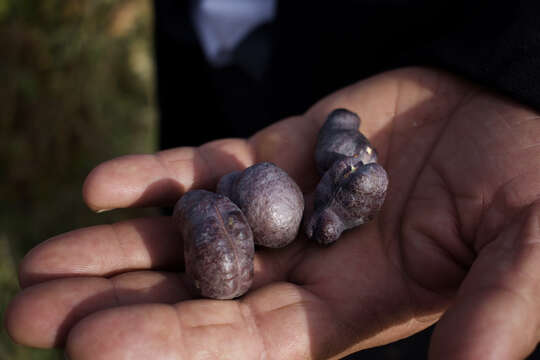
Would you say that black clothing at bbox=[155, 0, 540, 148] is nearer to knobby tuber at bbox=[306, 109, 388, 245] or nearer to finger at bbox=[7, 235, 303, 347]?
knobby tuber at bbox=[306, 109, 388, 245]

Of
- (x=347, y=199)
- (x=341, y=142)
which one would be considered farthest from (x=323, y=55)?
(x=347, y=199)

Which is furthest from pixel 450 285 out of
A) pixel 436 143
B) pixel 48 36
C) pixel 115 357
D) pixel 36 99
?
pixel 48 36

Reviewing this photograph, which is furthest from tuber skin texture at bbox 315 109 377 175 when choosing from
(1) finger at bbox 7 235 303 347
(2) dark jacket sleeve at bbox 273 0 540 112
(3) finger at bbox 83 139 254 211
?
(1) finger at bbox 7 235 303 347

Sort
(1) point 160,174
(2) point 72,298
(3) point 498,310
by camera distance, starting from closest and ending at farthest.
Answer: (3) point 498,310 → (2) point 72,298 → (1) point 160,174

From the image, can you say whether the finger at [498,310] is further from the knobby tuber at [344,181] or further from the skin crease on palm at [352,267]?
the knobby tuber at [344,181]

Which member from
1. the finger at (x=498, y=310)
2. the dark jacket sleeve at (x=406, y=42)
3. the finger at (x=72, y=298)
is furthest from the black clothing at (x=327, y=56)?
the finger at (x=72, y=298)

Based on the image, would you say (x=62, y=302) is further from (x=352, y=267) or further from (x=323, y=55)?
(x=323, y=55)
